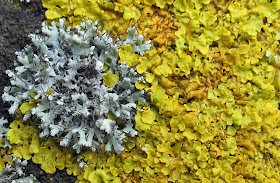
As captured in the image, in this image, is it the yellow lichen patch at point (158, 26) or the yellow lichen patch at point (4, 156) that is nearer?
the yellow lichen patch at point (4, 156)

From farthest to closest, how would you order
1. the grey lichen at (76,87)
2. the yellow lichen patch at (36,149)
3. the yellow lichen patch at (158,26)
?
the yellow lichen patch at (158,26) → the yellow lichen patch at (36,149) → the grey lichen at (76,87)

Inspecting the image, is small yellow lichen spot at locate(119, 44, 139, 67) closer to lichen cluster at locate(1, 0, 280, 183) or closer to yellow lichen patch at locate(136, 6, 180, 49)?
lichen cluster at locate(1, 0, 280, 183)

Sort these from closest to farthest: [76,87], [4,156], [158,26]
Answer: [76,87], [4,156], [158,26]

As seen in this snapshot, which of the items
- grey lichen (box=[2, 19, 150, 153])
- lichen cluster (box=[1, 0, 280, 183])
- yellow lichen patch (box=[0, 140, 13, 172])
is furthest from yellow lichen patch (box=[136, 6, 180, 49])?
yellow lichen patch (box=[0, 140, 13, 172])

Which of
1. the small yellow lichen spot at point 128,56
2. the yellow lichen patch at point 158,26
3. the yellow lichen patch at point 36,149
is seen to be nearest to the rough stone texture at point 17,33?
the yellow lichen patch at point 36,149

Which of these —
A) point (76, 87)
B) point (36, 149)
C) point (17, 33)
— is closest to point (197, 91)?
point (76, 87)

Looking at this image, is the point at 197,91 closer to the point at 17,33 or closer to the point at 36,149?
the point at 36,149

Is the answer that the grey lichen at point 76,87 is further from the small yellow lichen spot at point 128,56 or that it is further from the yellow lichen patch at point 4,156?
the yellow lichen patch at point 4,156

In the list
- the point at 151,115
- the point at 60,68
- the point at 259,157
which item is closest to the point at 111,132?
the point at 151,115
